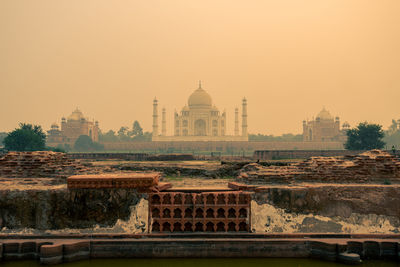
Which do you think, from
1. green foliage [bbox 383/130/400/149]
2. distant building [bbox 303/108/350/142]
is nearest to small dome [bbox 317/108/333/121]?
distant building [bbox 303/108/350/142]

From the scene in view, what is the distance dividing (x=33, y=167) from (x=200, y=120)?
2231 inches

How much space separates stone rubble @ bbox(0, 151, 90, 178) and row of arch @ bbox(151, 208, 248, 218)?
269 centimetres

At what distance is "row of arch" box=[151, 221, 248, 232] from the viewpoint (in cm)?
769

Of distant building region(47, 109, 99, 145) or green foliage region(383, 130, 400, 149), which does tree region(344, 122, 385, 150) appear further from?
distant building region(47, 109, 99, 145)

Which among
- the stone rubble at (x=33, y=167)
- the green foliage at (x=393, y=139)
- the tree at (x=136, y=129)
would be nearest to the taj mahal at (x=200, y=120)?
the tree at (x=136, y=129)

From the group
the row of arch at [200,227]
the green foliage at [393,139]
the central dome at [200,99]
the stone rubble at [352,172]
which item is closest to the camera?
the row of arch at [200,227]

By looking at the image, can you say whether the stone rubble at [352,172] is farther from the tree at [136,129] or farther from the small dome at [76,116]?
the tree at [136,129]

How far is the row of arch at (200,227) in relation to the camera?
25.2 feet

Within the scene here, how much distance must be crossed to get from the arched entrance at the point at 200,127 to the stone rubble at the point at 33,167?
185ft

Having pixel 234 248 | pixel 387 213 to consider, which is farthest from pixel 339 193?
pixel 234 248

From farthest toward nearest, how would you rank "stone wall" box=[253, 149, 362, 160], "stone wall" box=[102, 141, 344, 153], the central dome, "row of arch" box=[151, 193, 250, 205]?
the central dome
"stone wall" box=[102, 141, 344, 153]
"stone wall" box=[253, 149, 362, 160]
"row of arch" box=[151, 193, 250, 205]

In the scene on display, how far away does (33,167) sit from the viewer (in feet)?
31.2

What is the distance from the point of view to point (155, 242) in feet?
23.2

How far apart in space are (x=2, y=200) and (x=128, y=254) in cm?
250
